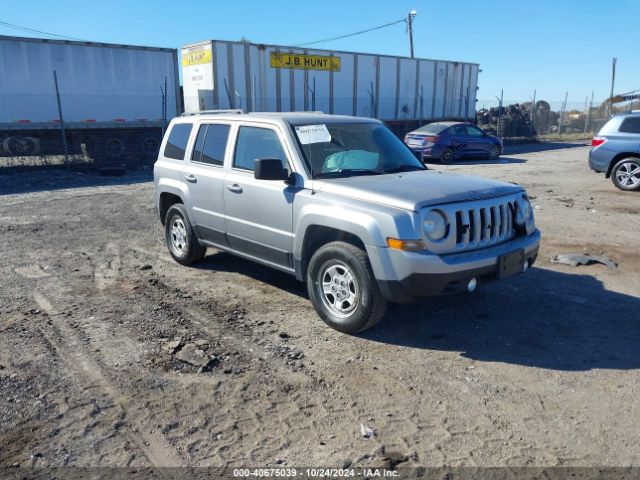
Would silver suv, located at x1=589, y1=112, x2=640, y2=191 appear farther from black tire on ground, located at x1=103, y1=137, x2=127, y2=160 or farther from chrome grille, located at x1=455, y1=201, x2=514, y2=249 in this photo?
black tire on ground, located at x1=103, y1=137, x2=127, y2=160

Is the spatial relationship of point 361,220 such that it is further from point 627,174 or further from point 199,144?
point 627,174

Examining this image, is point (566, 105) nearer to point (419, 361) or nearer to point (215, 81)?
point (215, 81)

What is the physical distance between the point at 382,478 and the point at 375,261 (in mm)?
1735

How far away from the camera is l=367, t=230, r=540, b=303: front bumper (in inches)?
160

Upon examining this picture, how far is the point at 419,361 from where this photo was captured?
4188 mm

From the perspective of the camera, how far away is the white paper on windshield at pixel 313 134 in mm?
5082

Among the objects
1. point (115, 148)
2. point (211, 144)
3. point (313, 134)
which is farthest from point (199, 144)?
point (115, 148)

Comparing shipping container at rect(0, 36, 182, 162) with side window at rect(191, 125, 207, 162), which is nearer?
side window at rect(191, 125, 207, 162)

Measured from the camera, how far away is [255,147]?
17.7 ft

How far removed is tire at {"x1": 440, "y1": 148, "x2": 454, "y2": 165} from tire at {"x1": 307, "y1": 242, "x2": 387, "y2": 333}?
1439 centimetres

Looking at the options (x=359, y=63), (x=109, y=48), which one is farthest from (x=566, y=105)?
(x=109, y=48)

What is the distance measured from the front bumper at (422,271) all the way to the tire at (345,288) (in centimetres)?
12

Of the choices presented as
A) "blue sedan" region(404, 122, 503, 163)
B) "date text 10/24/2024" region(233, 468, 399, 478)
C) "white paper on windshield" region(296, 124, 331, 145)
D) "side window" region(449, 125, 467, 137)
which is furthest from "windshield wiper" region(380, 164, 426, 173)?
"side window" region(449, 125, 467, 137)

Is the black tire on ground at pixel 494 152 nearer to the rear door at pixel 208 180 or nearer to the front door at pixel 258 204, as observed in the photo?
the rear door at pixel 208 180
